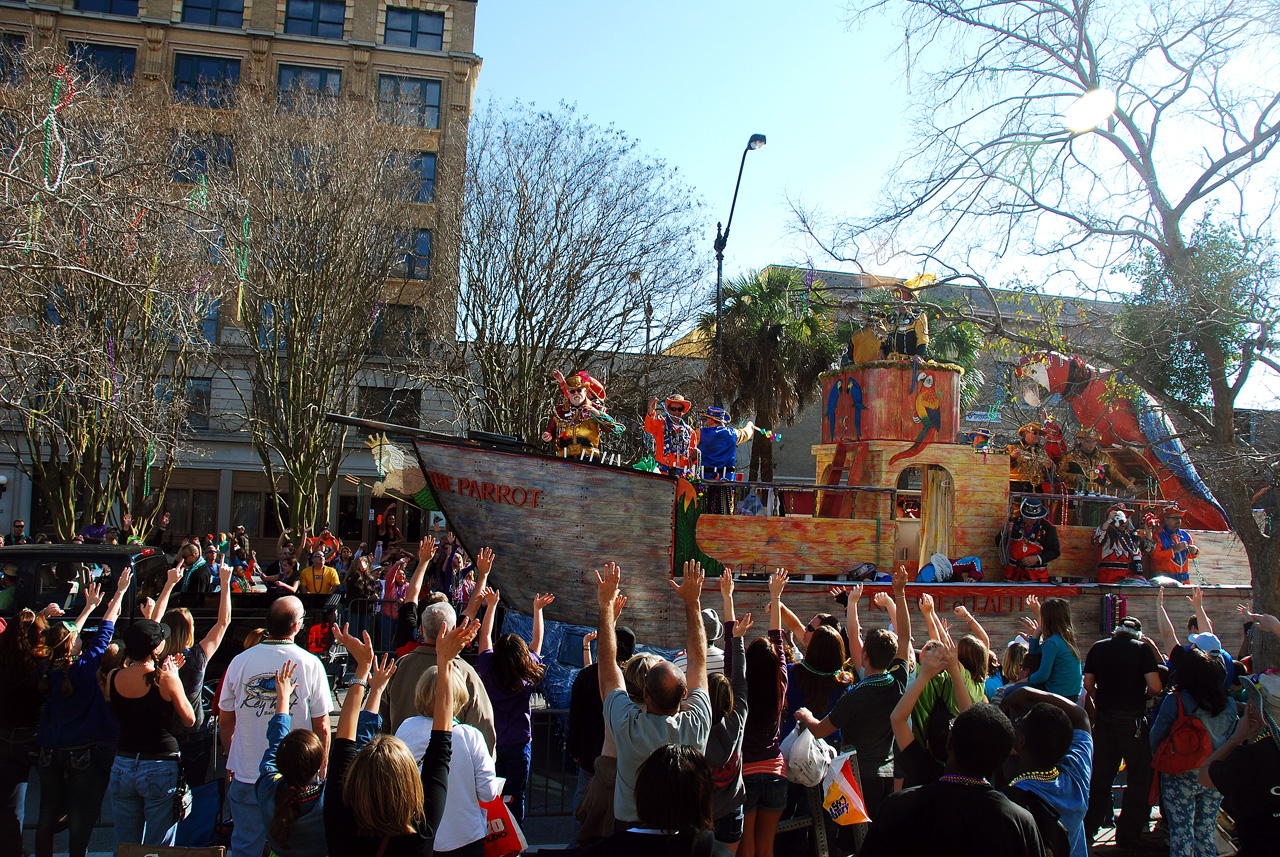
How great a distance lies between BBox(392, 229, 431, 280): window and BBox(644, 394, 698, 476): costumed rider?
14254 mm

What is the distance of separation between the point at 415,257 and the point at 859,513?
53.6 feet

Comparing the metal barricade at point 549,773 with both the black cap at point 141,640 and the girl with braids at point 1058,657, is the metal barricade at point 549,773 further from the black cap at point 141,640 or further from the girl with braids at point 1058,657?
the girl with braids at point 1058,657

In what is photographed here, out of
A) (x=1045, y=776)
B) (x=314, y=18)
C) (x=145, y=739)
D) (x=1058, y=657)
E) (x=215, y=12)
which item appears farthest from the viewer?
(x=314, y=18)

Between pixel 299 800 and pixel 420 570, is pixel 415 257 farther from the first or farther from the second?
pixel 299 800

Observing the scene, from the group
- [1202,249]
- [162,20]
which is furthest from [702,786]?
[162,20]

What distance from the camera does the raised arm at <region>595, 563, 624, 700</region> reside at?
3.49 m

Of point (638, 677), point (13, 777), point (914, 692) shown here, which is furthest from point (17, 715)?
point (914, 692)

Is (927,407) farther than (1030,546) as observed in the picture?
Yes

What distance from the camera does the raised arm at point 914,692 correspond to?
388 cm

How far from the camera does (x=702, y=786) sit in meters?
2.63

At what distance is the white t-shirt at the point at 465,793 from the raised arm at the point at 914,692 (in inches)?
69.2

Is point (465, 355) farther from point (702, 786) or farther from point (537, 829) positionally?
point (702, 786)

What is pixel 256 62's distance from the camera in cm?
3042

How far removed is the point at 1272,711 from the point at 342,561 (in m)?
17.3
